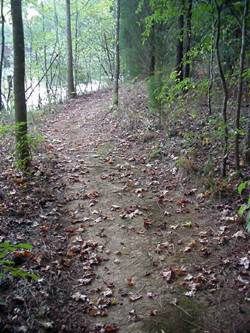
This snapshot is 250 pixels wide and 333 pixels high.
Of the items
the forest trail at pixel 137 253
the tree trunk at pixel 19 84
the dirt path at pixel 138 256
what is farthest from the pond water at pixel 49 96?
the dirt path at pixel 138 256

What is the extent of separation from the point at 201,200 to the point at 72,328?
3763 mm

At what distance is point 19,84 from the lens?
8695mm

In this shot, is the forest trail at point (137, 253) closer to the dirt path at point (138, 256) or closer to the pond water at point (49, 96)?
the dirt path at point (138, 256)

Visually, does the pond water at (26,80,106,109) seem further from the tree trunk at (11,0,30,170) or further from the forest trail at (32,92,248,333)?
the forest trail at (32,92,248,333)

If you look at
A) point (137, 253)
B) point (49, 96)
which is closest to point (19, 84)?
point (137, 253)

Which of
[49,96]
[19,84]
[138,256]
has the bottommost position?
[138,256]

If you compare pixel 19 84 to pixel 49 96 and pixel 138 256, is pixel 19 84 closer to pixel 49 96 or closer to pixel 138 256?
pixel 138 256

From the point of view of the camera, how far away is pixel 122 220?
6.87 m

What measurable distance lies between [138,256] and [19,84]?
205 inches

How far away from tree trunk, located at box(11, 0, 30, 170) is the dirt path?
94 centimetres

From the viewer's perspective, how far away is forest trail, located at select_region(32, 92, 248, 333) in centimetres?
451

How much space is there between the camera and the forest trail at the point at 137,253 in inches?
178

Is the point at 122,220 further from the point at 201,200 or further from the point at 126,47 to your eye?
the point at 126,47

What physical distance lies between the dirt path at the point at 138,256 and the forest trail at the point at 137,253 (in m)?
0.01
